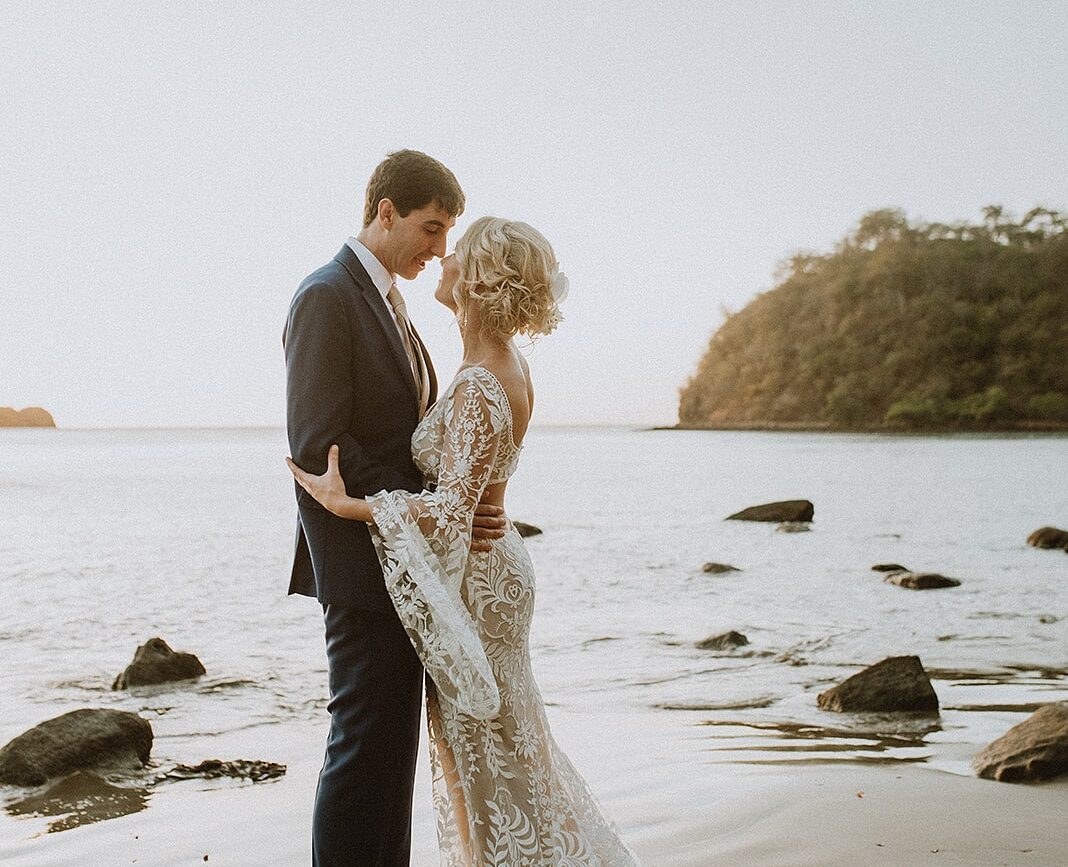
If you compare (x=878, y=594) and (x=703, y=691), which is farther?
(x=878, y=594)

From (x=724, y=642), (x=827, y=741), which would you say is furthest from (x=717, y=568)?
(x=827, y=741)

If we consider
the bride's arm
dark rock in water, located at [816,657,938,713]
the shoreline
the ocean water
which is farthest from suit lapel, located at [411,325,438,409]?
the shoreline

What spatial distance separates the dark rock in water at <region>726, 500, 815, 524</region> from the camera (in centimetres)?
2466

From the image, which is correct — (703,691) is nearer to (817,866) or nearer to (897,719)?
(897,719)

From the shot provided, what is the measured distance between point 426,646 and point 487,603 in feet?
0.85

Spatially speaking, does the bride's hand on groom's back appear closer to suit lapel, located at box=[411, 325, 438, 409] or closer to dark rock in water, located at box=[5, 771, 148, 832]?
suit lapel, located at box=[411, 325, 438, 409]

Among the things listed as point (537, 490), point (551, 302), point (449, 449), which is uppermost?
point (551, 302)

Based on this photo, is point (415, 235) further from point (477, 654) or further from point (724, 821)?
point (724, 821)

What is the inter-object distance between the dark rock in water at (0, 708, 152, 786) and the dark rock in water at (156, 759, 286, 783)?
258 millimetres

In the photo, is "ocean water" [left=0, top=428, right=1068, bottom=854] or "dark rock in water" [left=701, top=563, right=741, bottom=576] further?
"dark rock in water" [left=701, top=563, right=741, bottom=576]

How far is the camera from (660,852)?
4.59 metres

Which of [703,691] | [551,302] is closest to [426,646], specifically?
[551,302]

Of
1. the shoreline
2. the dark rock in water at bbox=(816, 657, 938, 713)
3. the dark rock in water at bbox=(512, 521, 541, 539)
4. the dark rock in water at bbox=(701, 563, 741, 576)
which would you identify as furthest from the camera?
the shoreline

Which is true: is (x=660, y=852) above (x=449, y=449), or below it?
below
